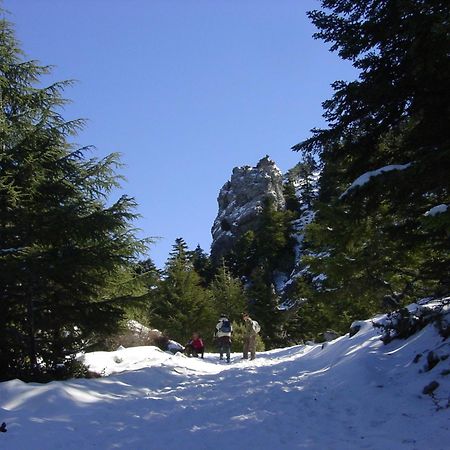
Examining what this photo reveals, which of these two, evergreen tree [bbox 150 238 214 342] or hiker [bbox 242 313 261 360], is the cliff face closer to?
evergreen tree [bbox 150 238 214 342]

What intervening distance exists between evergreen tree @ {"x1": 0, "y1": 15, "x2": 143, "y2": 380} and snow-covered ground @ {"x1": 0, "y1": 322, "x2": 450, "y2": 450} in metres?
2.13

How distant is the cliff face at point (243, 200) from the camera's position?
8281cm

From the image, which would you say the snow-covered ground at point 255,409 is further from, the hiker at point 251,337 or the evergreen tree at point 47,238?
the hiker at point 251,337

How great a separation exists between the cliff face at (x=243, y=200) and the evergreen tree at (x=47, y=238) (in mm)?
65193

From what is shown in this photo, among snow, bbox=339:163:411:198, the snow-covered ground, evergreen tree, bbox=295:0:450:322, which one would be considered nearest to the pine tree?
the snow-covered ground

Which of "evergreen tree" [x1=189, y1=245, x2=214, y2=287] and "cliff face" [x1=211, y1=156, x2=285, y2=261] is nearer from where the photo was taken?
"evergreen tree" [x1=189, y1=245, x2=214, y2=287]

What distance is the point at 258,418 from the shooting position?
23.8 feet

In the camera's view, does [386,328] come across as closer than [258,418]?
No

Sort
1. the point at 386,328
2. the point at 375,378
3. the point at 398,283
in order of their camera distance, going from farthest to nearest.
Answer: the point at 398,283
the point at 386,328
the point at 375,378

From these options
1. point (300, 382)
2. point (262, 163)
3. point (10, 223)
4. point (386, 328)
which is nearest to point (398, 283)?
point (386, 328)

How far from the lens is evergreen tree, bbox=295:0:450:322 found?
275 inches

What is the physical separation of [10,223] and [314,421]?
8.57 meters

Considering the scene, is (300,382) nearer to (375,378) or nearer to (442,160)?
(375,378)

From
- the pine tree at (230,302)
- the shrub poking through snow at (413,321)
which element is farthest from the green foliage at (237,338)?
the shrub poking through snow at (413,321)
